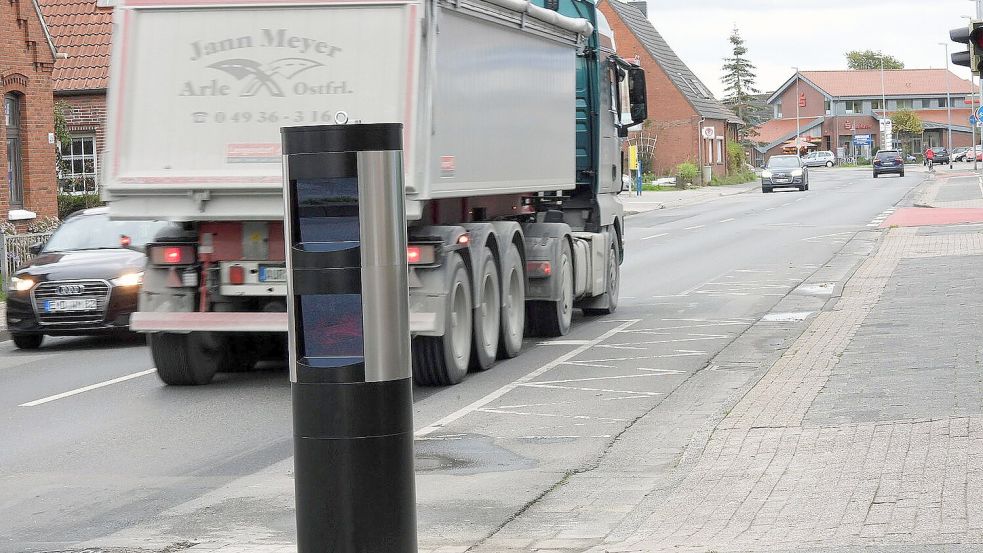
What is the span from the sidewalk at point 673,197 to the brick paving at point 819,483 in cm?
3831

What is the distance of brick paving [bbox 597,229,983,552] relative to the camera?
6.06 meters

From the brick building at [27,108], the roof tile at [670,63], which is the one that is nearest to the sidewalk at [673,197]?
the roof tile at [670,63]

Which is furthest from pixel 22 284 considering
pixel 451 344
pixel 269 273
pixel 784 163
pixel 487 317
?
pixel 784 163

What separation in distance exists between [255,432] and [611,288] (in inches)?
325

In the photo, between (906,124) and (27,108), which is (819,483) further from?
(906,124)

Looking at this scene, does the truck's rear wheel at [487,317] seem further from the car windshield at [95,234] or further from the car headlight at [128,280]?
the car windshield at [95,234]

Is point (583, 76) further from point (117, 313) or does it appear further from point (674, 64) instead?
point (674, 64)

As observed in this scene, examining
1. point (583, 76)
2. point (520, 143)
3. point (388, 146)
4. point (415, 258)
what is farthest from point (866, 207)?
point (388, 146)

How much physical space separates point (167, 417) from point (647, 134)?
2732 inches

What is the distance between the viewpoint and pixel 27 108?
1109 inches

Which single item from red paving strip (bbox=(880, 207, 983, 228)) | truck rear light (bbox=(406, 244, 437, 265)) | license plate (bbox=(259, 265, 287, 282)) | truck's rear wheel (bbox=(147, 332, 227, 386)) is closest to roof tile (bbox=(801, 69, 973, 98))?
red paving strip (bbox=(880, 207, 983, 228))

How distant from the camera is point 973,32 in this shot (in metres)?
14.5

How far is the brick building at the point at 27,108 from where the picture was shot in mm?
27422

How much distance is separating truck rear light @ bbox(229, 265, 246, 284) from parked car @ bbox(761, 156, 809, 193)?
54.7 meters
